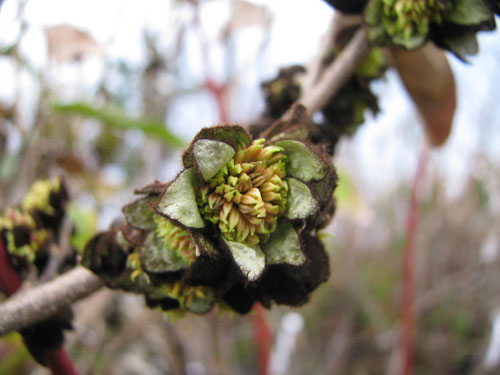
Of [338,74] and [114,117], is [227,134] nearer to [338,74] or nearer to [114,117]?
[338,74]

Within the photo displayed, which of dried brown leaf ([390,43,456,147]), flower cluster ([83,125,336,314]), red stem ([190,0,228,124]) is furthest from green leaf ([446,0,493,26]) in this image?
red stem ([190,0,228,124])

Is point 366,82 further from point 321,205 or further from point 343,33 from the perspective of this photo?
point 321,205

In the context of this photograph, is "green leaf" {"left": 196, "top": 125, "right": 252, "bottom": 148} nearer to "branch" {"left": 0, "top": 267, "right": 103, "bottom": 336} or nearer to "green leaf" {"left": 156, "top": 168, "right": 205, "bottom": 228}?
"green leaf" {"left": 156, "top": 168, "right": 205, "bottom": 228}

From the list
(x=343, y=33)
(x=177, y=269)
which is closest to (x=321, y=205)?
(x=177, y=269)

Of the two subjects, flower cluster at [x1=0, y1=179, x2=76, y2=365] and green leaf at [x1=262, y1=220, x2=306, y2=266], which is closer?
green leaf at [x1=262, y1=220, x2=306, y2=266]

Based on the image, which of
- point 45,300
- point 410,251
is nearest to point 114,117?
point 45,300

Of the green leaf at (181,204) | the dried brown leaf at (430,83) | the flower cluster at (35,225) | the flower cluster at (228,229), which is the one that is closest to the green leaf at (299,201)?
the flower cluster at (228,229)
